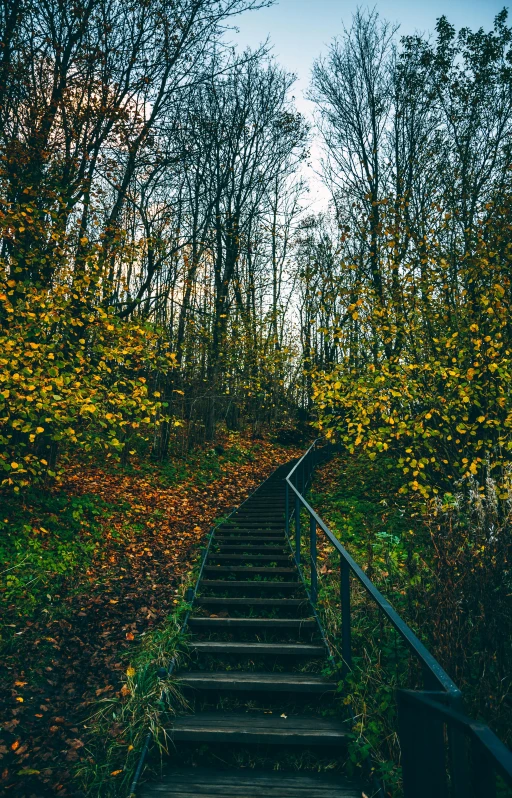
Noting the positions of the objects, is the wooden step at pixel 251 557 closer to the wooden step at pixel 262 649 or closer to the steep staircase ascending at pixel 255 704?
the steep staircase ascending at pixel 255 704

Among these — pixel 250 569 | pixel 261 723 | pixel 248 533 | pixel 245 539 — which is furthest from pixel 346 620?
pixel 248 533

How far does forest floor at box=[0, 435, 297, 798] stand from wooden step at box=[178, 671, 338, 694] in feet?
3.38

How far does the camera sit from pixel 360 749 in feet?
11.4

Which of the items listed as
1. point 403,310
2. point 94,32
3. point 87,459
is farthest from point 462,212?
point 87,459

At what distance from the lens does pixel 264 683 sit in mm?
4312

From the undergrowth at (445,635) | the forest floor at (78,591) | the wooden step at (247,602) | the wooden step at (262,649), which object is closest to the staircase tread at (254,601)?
the wooden step at (247,602)

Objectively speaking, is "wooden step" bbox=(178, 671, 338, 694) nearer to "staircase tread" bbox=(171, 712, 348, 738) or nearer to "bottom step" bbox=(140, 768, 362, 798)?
"staircase tread" bbox=(171, 712, 348, 738)

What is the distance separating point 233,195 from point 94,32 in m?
10.5

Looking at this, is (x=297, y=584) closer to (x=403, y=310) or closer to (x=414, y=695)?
(x=414, y=695)

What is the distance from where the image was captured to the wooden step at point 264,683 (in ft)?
14.1

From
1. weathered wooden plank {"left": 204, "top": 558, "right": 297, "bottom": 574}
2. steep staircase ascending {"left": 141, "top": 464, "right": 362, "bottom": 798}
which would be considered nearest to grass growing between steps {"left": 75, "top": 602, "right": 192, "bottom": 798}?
steep staircase ascending {"left": 141, "top": 464, "right": 362, "bottom": 798}

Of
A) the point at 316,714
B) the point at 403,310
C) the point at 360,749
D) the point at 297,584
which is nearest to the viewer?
the point at 360,749

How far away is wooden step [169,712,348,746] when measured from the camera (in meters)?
3.69

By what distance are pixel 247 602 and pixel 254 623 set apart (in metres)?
0.51
